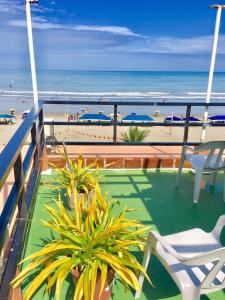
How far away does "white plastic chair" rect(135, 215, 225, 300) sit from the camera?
1362 mm

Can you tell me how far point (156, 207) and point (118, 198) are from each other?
447 mm

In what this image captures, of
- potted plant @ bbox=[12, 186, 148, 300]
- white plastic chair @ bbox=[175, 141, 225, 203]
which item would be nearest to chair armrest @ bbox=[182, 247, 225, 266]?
potted plant @ bbox=[12, 186, 148, 300]

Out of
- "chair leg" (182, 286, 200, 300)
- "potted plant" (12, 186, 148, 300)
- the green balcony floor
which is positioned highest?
"potted plant" (12, 186, 148, 300)

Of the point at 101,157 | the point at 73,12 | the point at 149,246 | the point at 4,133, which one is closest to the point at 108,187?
the point at 101,157

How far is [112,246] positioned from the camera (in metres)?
1.68

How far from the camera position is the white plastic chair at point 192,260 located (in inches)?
53.6

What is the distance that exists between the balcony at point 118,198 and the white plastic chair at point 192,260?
0.31m

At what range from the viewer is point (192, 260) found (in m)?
1.36

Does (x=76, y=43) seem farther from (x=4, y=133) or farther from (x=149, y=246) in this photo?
(x=149, y=246)

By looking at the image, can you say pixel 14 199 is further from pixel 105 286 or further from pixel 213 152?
pixel 213 152

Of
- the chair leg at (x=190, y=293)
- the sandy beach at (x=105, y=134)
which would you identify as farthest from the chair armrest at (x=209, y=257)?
the sandy beach at (x=105, y=134)

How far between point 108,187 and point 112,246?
1.81 m

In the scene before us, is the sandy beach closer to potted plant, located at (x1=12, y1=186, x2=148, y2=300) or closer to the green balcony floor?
the green balcony floor

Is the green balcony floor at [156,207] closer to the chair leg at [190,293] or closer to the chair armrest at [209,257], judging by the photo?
the chair leg at [190,293]
